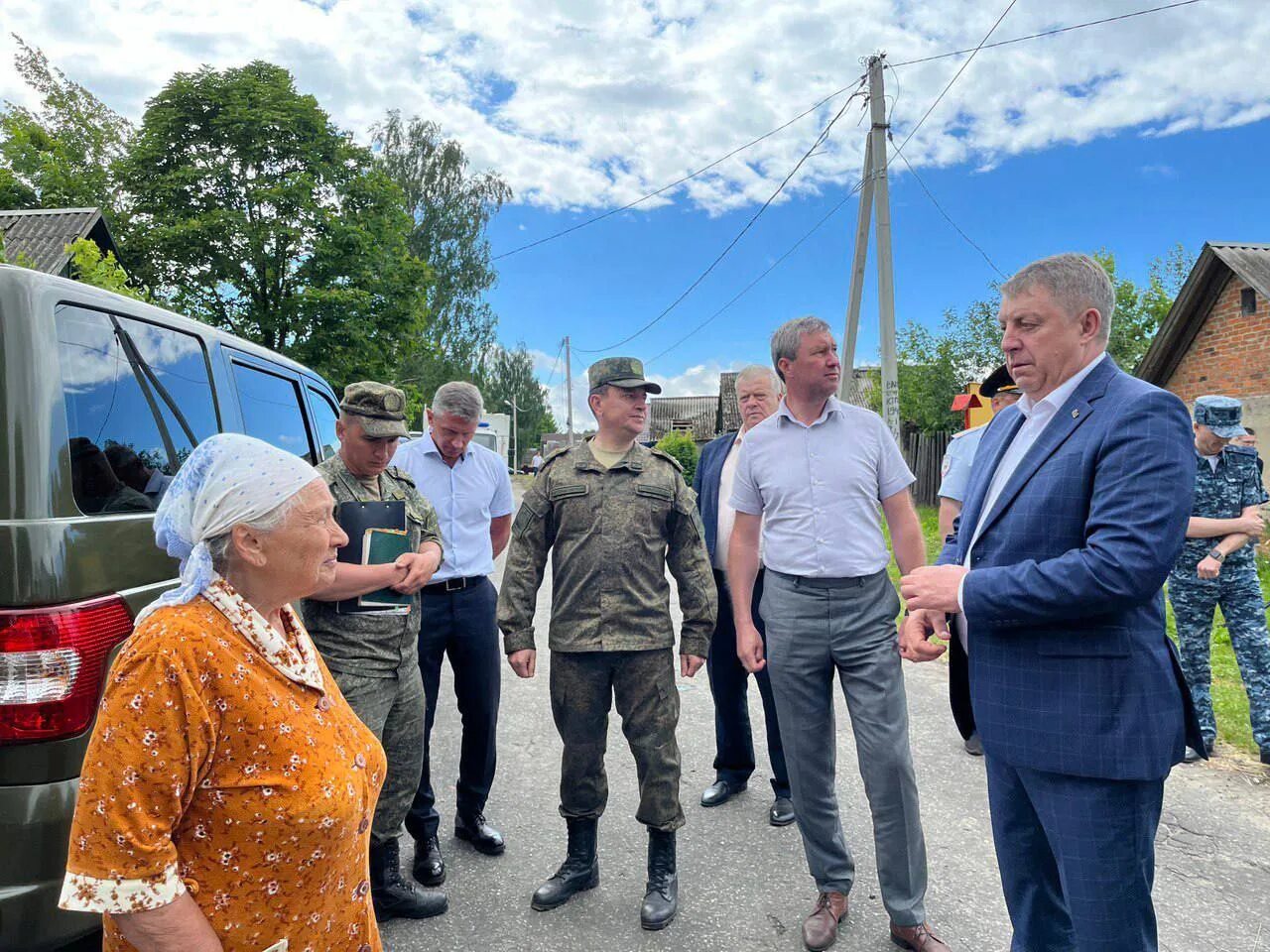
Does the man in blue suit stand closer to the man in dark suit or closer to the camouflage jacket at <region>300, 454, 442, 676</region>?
the camouflage jacket at <region>300, 454, 442, 676</region>

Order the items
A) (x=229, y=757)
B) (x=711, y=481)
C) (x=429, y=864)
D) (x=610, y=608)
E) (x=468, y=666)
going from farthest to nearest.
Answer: (x=711, y=481) < (x=468, y=666) < (x=429, y=864) < (x=610, y=608) < (x=229, y=757)

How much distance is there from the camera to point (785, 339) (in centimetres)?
309

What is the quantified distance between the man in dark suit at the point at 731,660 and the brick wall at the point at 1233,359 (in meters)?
10.5

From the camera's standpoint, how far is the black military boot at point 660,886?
9.53ft

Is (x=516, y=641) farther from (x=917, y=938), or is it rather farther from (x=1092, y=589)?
(x=1092, y=589)

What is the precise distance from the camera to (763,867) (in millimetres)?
3322

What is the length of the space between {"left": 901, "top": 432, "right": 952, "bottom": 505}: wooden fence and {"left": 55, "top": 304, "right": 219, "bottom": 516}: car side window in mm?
17954

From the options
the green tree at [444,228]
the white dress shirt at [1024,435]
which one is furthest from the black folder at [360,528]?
the green tree at [444,228]

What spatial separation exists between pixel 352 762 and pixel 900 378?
2073 cm

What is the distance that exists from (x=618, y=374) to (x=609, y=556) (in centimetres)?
74

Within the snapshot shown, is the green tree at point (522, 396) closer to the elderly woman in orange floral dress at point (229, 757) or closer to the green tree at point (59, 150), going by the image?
the green tree at point (59, 150)

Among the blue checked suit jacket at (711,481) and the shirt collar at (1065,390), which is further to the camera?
the blue checked suit jacket at (711,481)

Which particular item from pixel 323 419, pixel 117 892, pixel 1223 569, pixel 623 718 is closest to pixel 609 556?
pixel 623 718

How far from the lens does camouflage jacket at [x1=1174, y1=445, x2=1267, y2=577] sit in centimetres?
440
